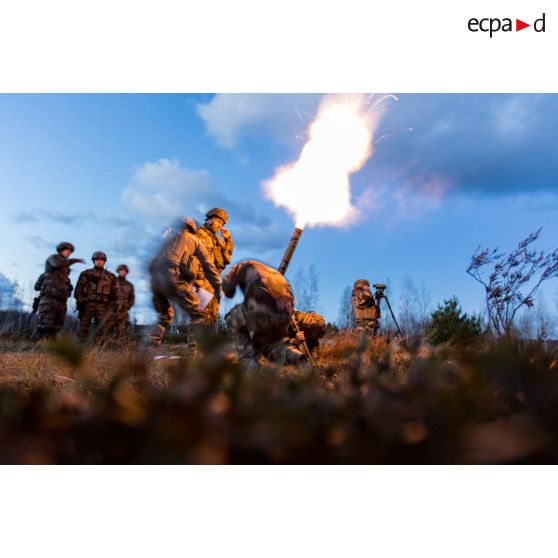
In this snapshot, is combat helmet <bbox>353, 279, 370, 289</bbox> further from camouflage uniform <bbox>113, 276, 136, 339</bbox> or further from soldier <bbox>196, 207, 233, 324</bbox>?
camouflage uniform <bbox>113, 276, 136, 339</bbox>

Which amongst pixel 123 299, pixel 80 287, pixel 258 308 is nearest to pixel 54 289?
pixel 80 287

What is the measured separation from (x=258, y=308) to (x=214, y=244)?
16.8 feet

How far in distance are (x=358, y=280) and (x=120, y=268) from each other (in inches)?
253

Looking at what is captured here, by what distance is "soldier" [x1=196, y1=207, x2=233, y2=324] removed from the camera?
972cm

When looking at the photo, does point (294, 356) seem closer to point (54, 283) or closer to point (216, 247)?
point (216, 247)

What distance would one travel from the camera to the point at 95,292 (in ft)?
42.1

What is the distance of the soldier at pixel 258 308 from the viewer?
19.0 ft

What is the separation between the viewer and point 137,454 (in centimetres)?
96

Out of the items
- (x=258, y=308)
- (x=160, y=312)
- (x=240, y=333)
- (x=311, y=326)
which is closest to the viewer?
(x=258, y=308)

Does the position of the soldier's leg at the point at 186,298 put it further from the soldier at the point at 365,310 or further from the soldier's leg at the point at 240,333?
the soldier at the point at 365,310

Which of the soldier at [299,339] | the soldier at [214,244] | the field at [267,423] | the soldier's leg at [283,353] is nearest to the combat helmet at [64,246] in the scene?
the soldier at [214,244]

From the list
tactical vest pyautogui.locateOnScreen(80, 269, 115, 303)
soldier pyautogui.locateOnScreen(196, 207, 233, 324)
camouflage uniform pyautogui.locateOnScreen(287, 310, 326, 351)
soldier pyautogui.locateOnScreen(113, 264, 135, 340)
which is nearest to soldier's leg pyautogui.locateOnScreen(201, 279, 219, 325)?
soldier pyautogui.locateOnScreen(196, 207, 233, 324)

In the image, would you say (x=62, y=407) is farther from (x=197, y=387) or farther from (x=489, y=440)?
(x=489, y=440)

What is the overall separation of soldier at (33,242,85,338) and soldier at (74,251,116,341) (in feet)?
1.25
